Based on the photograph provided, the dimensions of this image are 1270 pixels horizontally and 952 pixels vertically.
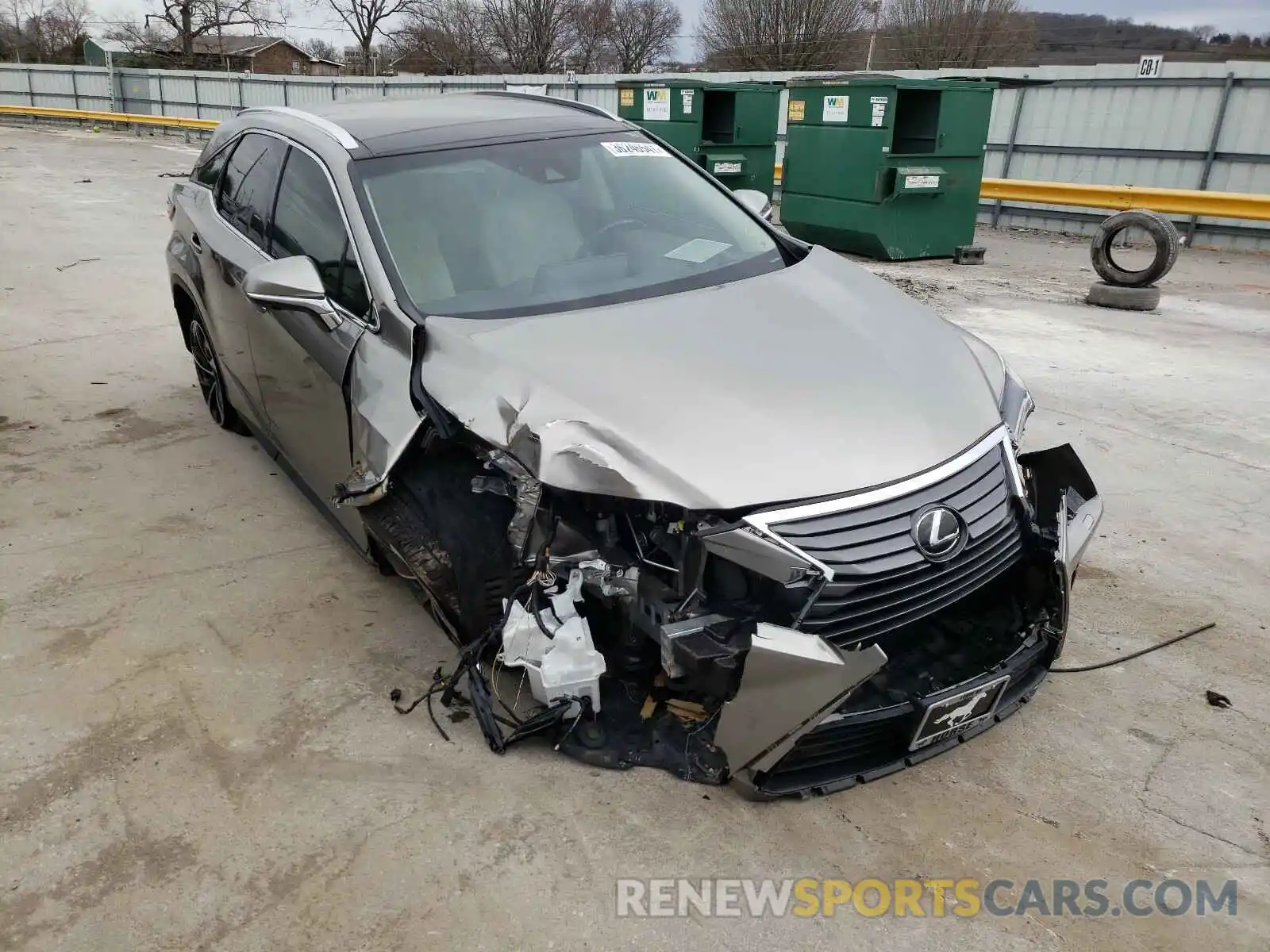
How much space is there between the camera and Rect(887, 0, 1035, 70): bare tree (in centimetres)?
3428

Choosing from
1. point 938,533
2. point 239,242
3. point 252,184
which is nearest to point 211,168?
point 252,184

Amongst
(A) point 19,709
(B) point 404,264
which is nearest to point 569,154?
(B) point 404,264

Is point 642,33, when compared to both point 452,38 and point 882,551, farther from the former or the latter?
point 882,551

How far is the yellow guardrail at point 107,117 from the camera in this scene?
25.7 meters

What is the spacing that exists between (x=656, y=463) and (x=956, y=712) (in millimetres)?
1040

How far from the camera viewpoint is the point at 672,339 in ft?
9.28

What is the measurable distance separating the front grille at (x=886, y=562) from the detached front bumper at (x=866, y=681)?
100mm

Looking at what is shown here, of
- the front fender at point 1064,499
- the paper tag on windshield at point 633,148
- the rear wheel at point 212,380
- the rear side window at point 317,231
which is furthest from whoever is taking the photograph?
the rear wheel at point 212,380

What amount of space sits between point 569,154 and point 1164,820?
3007 mm

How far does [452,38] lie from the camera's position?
44469mm

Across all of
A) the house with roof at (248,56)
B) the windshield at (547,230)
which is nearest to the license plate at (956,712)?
the windshield at (547,230)

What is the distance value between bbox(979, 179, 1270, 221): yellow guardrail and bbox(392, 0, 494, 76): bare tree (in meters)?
36.8

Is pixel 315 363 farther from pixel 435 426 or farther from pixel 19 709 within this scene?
pixel 19 709

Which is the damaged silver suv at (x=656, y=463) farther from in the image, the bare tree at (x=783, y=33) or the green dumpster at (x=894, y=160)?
the bare tree at (x=783, y=33)
